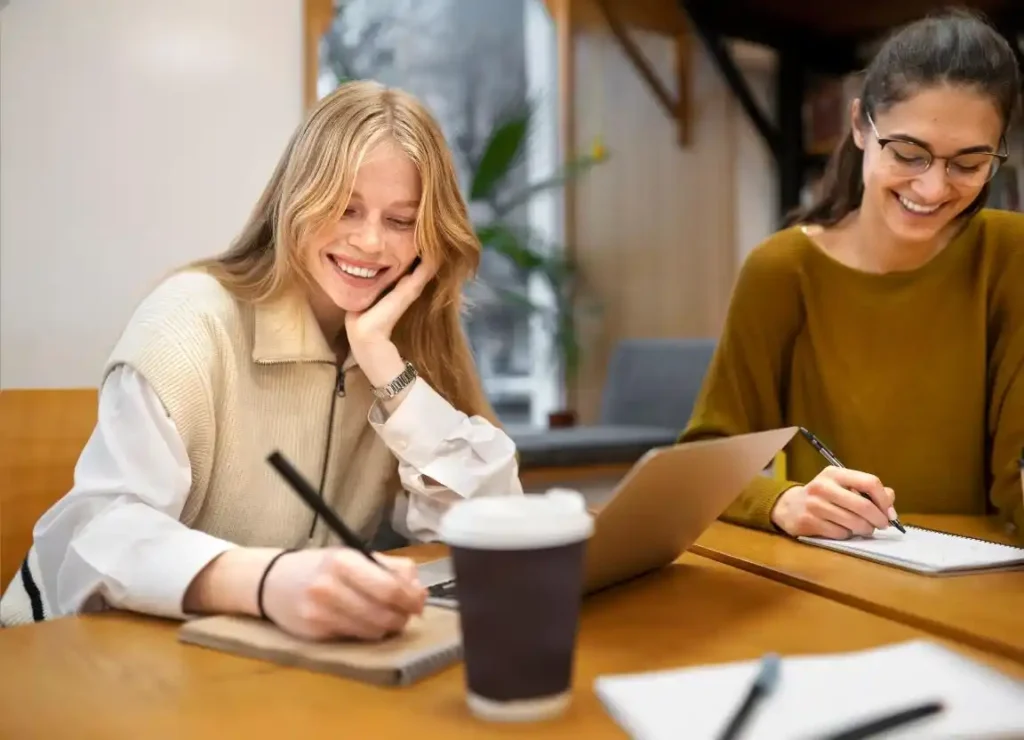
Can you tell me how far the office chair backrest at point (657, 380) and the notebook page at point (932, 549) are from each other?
2065mm

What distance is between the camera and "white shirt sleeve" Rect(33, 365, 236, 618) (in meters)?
0.87

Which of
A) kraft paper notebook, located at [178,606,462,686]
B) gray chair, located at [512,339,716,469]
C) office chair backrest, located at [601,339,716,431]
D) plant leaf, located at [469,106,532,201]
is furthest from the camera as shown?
plant leaf, located at [469,106,532,201]

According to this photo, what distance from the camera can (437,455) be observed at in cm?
124

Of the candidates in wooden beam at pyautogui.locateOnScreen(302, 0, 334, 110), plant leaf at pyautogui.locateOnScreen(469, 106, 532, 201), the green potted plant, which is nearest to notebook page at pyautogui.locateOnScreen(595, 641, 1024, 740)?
wooden beam at pyautogui.locateOnScreen(302, 0, 334, 110)

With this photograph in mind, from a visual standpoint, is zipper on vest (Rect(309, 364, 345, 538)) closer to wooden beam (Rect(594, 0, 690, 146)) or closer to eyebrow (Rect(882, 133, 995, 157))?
eyebrow (Rect(882, 133, 995, 157))

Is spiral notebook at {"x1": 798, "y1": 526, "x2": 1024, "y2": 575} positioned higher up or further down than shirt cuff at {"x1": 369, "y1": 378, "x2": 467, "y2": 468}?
further down

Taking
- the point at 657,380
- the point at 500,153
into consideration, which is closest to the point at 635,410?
the point at 657,380

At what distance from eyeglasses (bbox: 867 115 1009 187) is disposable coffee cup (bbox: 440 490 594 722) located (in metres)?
0.99

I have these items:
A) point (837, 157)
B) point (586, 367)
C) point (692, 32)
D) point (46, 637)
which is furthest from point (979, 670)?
point (692, 32)

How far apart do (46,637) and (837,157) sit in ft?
4.37

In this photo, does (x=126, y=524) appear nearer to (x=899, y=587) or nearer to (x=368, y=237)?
(x=368, y=237)

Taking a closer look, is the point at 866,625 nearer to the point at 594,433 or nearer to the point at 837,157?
the point at 837,157

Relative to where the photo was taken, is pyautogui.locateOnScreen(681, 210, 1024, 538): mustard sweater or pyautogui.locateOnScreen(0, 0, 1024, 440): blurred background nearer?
pyautogui.locateOnScreen(681, 210, 1024, 538): mustard sweater

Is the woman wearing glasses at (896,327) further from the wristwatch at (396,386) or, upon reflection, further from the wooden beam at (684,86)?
the wooden beam at (684,86)
